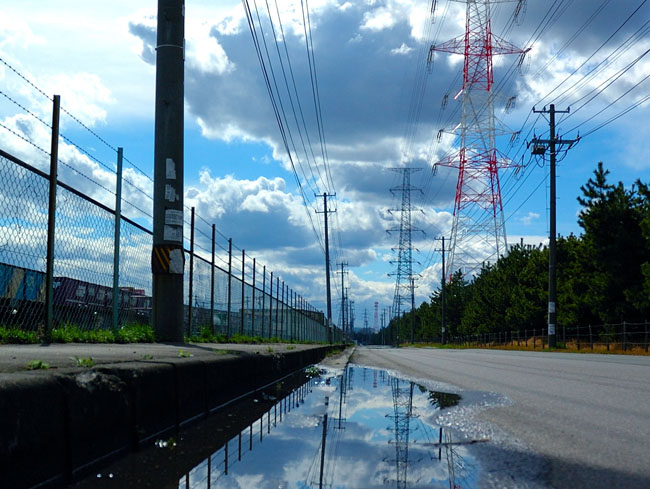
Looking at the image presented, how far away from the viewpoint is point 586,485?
292 centimetres

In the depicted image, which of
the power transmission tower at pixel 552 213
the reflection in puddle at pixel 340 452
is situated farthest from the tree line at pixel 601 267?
the reflection in puddle at pixel 340 452

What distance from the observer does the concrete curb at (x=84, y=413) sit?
234 cm

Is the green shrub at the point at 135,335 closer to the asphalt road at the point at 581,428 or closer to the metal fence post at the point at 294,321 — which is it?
the asphalt road at the point at 581,428

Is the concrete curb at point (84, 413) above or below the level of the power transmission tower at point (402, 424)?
above

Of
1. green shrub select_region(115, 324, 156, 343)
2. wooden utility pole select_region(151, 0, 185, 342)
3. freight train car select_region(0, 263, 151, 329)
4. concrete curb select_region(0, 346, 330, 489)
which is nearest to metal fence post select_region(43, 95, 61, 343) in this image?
freight train car select_region(0, 263, 151, 329)

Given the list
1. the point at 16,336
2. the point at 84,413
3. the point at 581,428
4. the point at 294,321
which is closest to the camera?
the point at 84,413

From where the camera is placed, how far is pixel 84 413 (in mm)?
2852

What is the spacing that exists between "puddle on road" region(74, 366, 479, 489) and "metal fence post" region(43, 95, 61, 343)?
294 centimetres

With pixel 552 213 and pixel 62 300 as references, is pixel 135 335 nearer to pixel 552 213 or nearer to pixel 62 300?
pixel 62 300

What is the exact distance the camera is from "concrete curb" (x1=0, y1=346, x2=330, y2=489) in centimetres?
234

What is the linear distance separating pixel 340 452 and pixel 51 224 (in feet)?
16.8

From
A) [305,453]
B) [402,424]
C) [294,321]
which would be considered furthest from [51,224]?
[294,321]

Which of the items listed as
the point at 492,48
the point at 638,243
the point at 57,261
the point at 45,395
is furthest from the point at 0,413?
the point at 492,48

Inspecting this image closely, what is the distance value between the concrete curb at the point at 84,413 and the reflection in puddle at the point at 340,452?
410 mm
